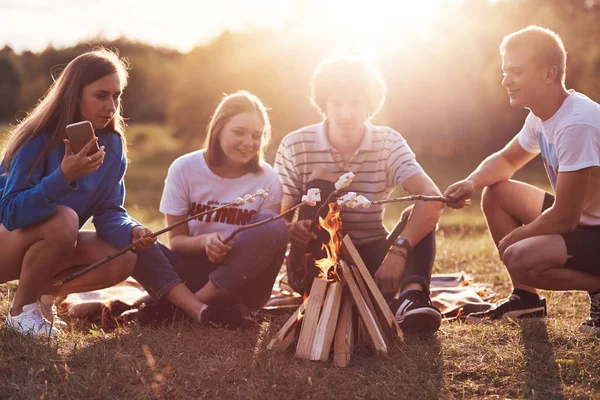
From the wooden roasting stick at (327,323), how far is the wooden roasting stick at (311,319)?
2 centimetres

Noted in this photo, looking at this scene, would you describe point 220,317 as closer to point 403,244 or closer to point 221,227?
point 221,227

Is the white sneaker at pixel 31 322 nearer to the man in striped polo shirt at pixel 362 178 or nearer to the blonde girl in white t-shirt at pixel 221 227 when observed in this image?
the blonde girl in white t-shirt at pixel 221 227

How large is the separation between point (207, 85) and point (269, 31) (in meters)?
2.44

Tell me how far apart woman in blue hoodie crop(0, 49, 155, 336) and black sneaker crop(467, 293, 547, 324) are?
2190 millimetres

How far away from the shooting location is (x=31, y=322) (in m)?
3.57

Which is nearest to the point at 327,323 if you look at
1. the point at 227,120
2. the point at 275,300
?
the point at 275,300

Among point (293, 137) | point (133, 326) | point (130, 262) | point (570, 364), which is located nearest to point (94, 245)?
point (130, 262)

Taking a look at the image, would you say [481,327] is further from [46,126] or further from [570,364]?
[46,126]

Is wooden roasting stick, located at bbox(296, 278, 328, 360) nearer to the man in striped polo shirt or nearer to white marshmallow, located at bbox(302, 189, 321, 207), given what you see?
white marshmallow, located at bbox(302, 189, 321, 207)

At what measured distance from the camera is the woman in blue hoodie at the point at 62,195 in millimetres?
3432

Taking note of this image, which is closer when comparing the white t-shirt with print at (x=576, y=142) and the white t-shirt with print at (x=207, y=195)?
the white t-shirt with print at (x=576, y=142)

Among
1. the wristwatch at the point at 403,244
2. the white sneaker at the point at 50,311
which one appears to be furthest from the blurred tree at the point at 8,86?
the wristwatch at the point at 403,244

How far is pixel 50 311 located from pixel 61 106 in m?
1.29

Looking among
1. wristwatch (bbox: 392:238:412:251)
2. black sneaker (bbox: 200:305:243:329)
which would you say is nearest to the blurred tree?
black sneaker (bbox: 200:305:243:329)
